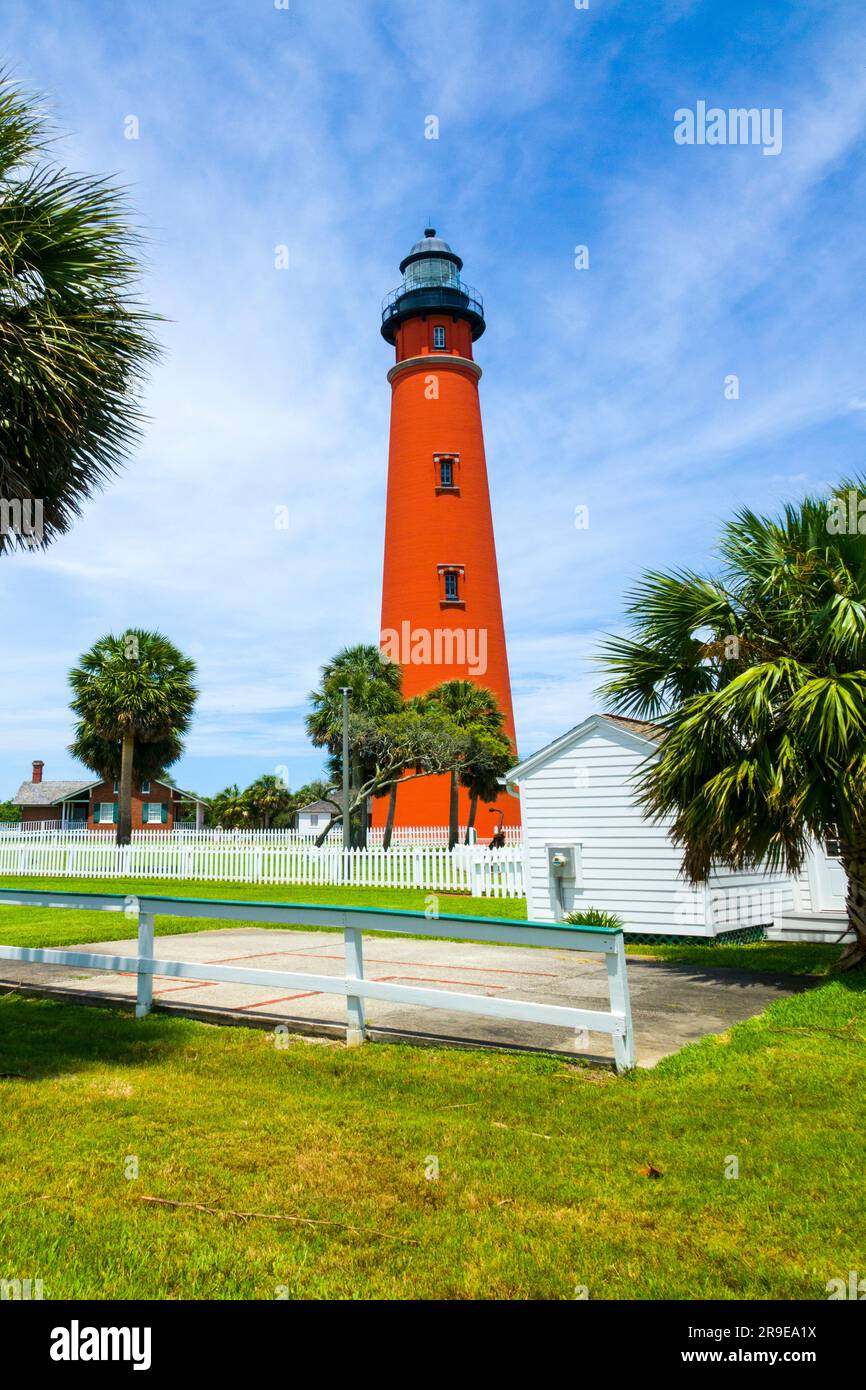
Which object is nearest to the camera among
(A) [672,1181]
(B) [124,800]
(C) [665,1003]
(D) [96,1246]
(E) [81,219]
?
(D) [96,1246]

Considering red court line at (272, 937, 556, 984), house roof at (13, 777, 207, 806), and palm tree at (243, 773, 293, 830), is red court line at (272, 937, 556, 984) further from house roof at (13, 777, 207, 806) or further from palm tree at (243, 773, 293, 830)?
palm tree at (243, 773, 293, 830)

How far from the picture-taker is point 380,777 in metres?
37.8

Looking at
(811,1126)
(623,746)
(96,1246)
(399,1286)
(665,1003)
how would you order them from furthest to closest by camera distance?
(623,746), (665,1003), (811,1126), (96,1246), (399,1286)

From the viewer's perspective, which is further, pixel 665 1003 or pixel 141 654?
pixel 141 654

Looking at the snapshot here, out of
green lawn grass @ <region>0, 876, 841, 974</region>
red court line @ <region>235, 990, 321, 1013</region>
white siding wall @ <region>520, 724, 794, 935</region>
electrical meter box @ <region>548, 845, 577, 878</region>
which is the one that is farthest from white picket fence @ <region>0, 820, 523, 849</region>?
red court line @ <region>235, 990, 321, 1013</region>

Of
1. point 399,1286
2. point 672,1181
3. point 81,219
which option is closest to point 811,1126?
point 672,1181

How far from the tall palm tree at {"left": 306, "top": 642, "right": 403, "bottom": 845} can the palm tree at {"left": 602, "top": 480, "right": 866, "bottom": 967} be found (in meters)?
27.6

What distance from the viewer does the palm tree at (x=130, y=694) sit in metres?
37.3

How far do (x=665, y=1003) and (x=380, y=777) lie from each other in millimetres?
29949

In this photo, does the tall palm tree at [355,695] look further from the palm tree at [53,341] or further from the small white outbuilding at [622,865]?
the palm tree at [53,341]

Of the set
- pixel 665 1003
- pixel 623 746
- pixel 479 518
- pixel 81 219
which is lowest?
pixel 665 1003

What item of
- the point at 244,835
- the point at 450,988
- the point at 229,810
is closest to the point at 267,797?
the point at 229,810

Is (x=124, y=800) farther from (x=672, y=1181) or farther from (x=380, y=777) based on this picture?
(x=672, y=1181)

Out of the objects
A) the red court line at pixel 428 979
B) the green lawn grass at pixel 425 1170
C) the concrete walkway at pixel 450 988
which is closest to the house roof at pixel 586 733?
the concrete walkway at pixel 450 988
